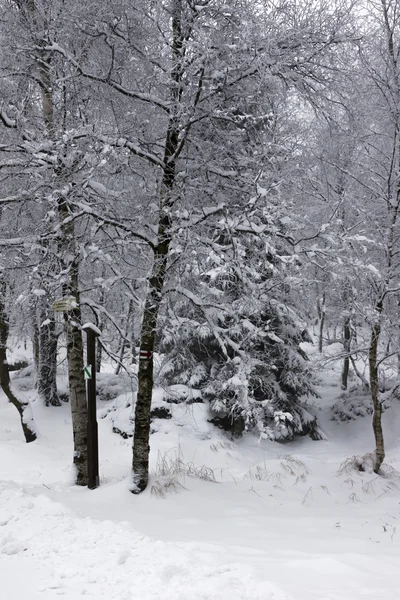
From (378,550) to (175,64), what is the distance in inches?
232

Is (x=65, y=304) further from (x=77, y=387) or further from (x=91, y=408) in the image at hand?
(x=77, y=387)

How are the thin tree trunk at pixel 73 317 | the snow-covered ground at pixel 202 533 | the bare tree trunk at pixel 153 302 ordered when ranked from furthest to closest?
the thin tree trunk at pixel 73 317 < the bare tree trunk at pixel 153 302 < the snow-covered ground at pixel 202 533

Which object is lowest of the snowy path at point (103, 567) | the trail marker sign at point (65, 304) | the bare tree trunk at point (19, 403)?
the bare tree trunk at point (19, 403)

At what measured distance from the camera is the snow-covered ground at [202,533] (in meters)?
3.79

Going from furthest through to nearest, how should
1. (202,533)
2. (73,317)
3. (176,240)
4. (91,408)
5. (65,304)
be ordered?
(73,317)
(91,408)
(65,304)
(176,240)
(202,533)

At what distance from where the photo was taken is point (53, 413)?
14734 mm

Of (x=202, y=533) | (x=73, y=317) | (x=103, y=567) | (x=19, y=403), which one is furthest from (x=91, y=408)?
(x=19, y=403)

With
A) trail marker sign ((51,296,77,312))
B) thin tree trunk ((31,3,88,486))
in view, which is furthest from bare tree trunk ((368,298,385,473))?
trail marker sign ((51,296,77,312))

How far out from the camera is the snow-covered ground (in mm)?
3795

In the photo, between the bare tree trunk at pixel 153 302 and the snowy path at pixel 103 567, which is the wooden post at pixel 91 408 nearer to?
the bare tree trunk at pixel 153 302

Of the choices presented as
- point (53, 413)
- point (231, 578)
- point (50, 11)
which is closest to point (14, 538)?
point (231, 578)

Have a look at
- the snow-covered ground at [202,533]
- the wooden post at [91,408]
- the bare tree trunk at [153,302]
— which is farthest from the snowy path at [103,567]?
the wooden post at [91,408]

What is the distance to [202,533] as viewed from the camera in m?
5.49

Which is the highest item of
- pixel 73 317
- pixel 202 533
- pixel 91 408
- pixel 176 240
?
pixel 176 240
